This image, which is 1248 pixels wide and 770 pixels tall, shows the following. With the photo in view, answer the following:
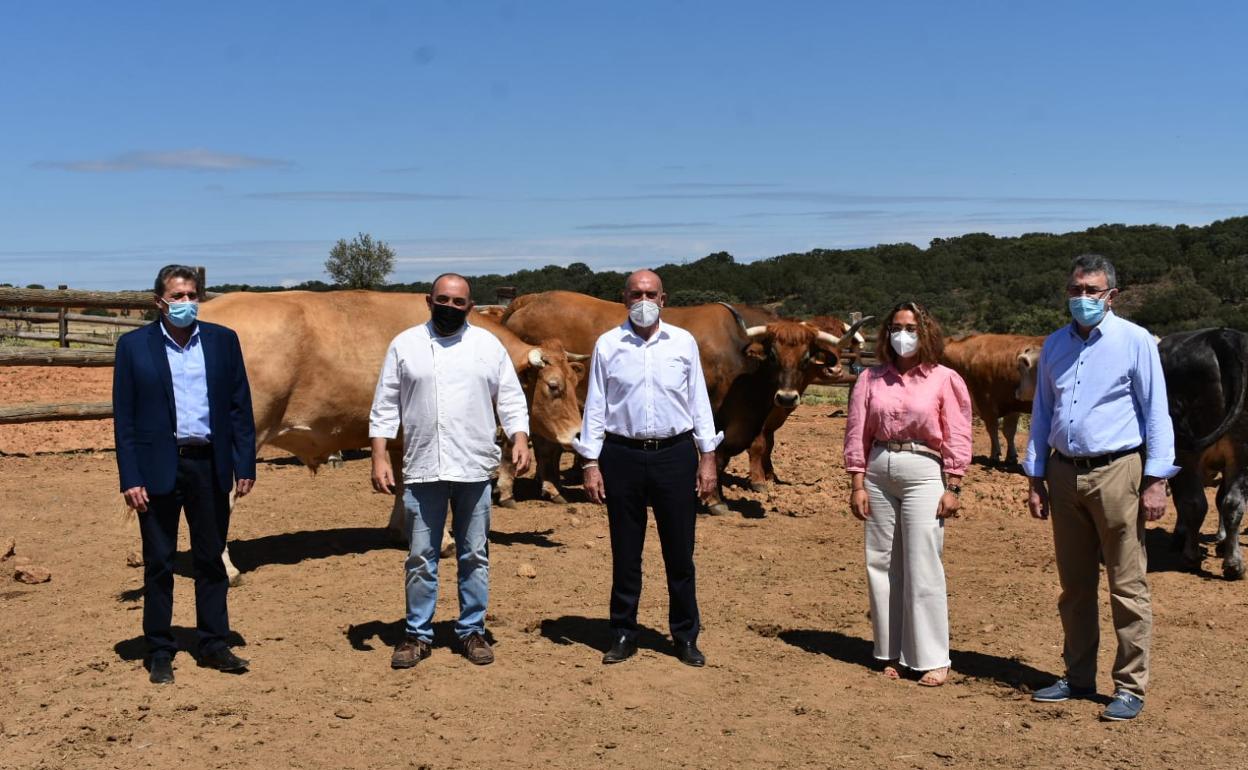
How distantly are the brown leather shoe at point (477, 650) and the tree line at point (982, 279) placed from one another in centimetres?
2600

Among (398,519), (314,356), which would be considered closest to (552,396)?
(398,519)

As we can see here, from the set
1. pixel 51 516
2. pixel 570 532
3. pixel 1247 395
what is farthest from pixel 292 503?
pixel 1247 395

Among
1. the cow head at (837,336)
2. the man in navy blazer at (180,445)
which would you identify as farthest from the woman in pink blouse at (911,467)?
the cow head at (837,336)

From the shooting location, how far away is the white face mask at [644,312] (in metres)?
6.08

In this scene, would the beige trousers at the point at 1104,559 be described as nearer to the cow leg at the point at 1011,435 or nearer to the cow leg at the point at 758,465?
the cow leg at the point at 758,465

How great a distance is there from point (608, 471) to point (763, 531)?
4.30 metres

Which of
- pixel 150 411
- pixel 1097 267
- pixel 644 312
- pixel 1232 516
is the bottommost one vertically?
pixel 1232 516

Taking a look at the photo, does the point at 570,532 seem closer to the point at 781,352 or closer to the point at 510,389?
the point at 781,352

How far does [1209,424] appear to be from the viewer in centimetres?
802

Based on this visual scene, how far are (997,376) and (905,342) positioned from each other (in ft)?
30.9

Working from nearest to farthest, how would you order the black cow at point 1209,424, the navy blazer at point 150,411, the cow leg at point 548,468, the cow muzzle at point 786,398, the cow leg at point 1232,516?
the navy blazer at point 150,411, the black cow at point 1209,424, the cow leg at point 1232,516, the cow muzzle at point 786,398, the cow leg at point 548,468

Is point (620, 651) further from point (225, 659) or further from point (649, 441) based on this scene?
point (225, 659)

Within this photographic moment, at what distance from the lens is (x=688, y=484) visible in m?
6.21

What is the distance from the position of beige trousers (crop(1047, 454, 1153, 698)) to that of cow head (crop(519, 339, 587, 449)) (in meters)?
4.90
